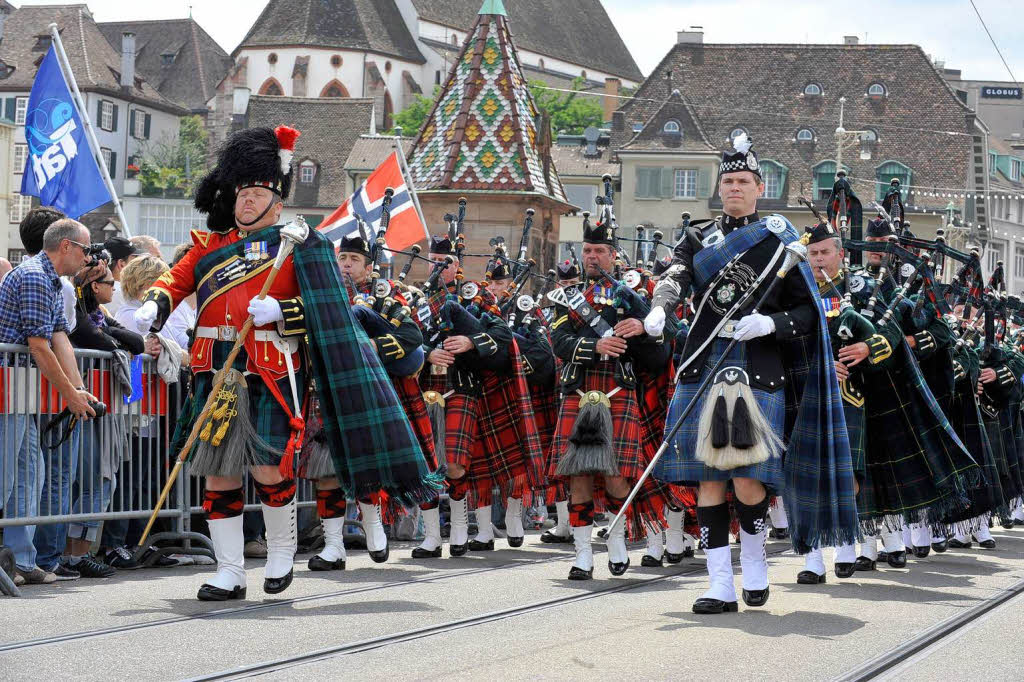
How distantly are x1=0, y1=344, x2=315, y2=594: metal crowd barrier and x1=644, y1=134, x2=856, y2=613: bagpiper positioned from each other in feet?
8.40

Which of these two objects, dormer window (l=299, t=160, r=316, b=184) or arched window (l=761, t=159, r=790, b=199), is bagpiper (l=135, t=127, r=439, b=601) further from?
dormer window (l=299, t=160, r=316, b=184)

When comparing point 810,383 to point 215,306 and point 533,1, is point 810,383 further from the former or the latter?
point 533,1

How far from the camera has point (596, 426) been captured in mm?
9172

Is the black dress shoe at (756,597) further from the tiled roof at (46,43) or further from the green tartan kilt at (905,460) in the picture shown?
the tiled roof at (46,43)

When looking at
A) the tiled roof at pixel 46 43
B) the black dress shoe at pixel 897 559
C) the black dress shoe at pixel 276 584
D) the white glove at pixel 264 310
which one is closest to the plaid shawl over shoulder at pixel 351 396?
the white glove at pixel 264 310

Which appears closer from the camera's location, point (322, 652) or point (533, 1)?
point (322, 652)

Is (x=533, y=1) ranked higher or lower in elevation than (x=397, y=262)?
higher

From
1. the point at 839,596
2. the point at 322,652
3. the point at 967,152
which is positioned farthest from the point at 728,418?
the point at 967,152

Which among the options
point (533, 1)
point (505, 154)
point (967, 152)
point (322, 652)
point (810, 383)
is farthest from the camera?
point (533, 1)

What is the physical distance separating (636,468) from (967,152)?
174 feet

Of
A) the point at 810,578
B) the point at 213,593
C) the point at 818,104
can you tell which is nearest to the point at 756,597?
the point at 810,578

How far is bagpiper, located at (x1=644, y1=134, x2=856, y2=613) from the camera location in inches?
289

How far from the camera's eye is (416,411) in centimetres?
1005

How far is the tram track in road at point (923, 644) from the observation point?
231 inches
